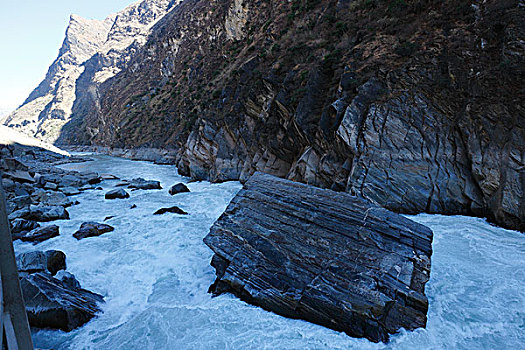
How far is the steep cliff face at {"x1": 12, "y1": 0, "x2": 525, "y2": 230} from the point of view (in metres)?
10.5

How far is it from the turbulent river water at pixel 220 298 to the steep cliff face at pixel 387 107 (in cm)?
202

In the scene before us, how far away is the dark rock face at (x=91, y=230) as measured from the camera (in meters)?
10.2

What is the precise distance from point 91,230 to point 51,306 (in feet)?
19.1

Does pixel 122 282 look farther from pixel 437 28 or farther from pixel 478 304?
pixel 437 28

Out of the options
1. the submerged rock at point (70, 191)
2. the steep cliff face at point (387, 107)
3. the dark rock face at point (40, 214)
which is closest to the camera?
the steep cliff face at point (387, 107)

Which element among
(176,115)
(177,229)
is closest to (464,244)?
(177,229)

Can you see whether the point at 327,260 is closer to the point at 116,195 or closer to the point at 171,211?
the point at 171,211

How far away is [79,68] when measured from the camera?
487 feet

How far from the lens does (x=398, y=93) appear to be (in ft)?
42.7

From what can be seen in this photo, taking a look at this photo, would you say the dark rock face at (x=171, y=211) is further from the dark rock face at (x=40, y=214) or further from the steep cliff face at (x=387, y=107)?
the steep cliff face at (x=387, y=107)

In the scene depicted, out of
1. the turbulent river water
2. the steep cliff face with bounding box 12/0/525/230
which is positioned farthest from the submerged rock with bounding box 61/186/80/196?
the steep cliff face with bounding box 12/0/525/230

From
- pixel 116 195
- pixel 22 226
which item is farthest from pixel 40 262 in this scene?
pixel 116 195

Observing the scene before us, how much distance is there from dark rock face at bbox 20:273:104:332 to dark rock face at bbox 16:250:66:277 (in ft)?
2.54

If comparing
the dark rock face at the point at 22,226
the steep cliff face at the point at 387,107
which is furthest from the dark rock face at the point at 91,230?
the steep cliff face at the point at 387,107
